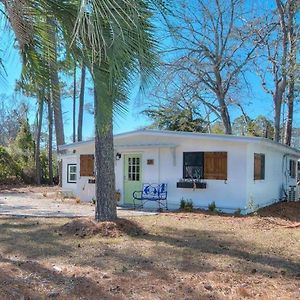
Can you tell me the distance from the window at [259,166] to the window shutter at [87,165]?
20.1 feet

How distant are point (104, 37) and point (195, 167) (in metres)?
9.80

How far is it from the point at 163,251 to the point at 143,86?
3721 millimetres

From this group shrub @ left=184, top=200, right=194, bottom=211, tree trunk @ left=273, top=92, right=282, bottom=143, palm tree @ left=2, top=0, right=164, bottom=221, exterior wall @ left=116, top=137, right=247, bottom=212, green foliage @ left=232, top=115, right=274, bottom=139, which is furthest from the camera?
green foliage @ left=232, top=115, right=274, bottom=139

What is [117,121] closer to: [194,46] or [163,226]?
[163,226]

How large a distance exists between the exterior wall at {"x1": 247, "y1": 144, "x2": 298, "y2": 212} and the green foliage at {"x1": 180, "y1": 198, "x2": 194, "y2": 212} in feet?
5.97

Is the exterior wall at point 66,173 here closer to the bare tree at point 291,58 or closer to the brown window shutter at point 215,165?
the brown window shutter at point 215,165

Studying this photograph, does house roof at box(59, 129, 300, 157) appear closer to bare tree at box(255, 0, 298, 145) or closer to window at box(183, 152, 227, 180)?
window at box(183, 152, 227, 180)

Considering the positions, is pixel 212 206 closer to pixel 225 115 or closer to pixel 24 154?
pixel 225 115

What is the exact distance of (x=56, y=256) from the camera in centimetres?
620

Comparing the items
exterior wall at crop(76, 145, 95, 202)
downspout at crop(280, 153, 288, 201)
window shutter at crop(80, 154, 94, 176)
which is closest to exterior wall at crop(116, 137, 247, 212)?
window shutter at crop(80, 154, 94, 176)

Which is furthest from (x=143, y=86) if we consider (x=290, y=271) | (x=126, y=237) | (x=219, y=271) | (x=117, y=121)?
(x=126, y=237)

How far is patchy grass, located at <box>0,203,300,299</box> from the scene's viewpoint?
4.61 meters

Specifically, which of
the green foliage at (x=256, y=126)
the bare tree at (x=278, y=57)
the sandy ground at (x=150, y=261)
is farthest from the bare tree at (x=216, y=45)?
the sandy ground at (x=150, y=261)

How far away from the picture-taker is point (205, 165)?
12.5 metres
